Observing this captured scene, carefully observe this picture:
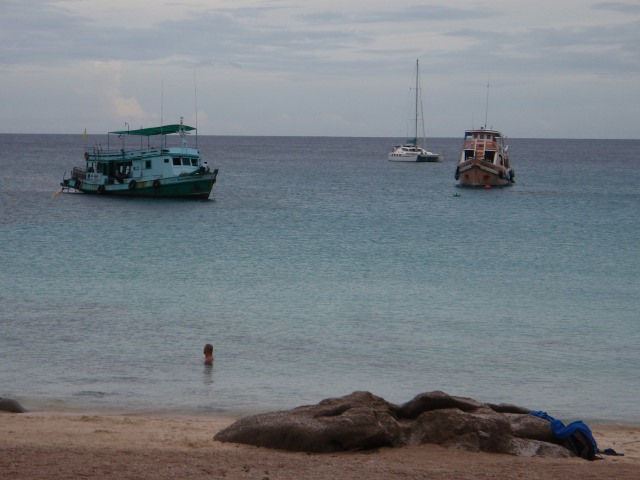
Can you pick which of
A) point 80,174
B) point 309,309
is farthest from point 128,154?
point 309,309

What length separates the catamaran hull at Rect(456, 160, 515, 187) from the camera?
69.6 metres

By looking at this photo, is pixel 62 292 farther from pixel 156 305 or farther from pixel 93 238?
pixel 93 238

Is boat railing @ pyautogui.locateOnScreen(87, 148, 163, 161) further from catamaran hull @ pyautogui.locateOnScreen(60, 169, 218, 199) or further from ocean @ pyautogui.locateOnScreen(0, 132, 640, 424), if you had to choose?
ocean @ pyautogui.locateOnScreen(0, 132, 640, 424)

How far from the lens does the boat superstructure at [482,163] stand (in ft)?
229

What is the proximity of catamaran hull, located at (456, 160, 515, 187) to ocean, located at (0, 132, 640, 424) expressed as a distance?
63.4 ft

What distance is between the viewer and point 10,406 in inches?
574

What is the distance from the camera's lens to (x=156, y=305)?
80.6ft

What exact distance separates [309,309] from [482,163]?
157 ft

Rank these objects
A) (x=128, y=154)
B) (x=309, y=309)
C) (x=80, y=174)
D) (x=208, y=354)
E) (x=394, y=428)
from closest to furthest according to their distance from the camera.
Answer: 1. (x=394, y=428)
2. (x=208, y=354)
3. (x=309, y=309)
4. (x=128, y=154)
5. (x=80, y=174)

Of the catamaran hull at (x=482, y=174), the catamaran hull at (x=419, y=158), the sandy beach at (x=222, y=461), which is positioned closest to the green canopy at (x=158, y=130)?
the catamaran hull at (x=482, y=174)

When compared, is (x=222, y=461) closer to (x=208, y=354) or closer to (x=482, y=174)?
(x=208, y=354)

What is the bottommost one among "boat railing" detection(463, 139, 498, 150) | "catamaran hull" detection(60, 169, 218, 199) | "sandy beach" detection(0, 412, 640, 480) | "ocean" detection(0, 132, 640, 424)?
"ocean" detection(0, 132, 640, 424)

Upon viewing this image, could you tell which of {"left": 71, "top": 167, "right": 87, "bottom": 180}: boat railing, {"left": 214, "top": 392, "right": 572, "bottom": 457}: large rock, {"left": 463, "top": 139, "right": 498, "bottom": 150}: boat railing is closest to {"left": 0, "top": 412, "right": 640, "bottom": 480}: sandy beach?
{"left": 214, "top": 392, "right": 572, "bottom": 457}: large rock

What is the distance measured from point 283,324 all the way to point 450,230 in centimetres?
2318
